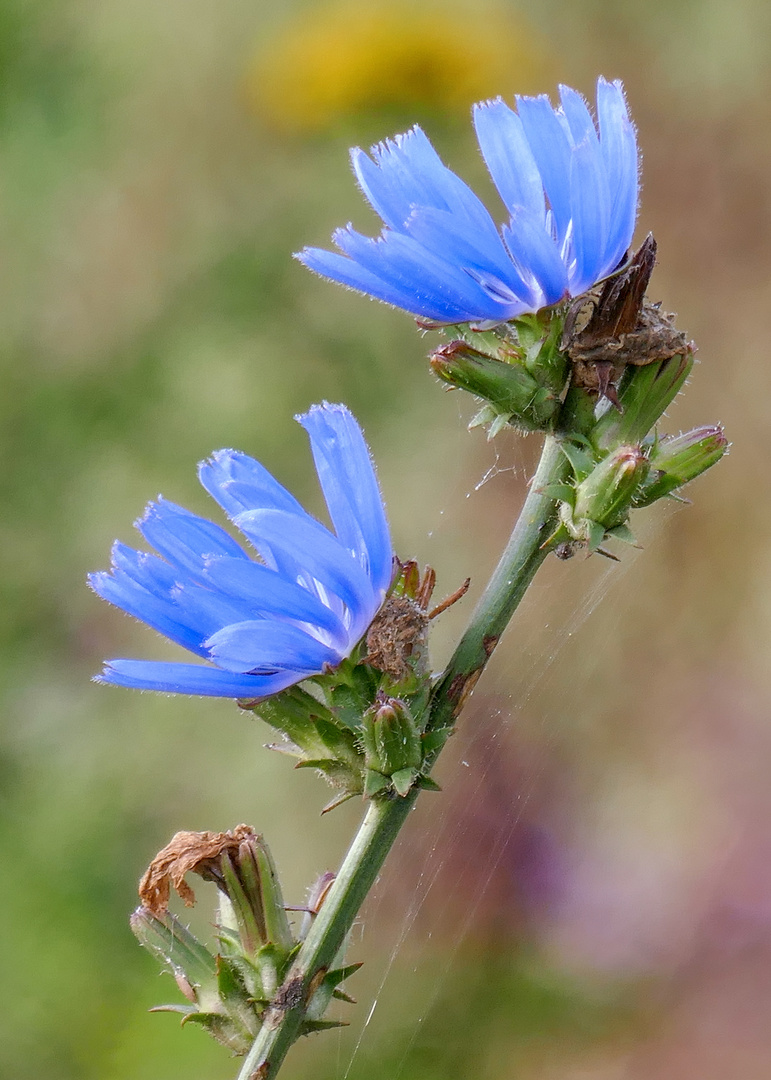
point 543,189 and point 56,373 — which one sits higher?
point 56,373

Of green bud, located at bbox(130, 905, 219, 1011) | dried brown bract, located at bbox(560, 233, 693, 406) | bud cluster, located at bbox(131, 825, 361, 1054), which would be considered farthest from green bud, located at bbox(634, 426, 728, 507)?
green bud, located at bbox(130, 905, 219, 1011)

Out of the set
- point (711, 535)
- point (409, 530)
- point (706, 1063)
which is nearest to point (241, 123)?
point (409, 530)

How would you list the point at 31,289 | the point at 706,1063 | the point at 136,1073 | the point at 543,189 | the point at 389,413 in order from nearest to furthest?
the point at 543,189, the point at 136,1073, the point at 706,1063, the point at 389,413, the point at 31,289

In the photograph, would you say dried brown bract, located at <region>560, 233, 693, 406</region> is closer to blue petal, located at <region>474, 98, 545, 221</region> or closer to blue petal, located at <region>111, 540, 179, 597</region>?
blue petal, located at <region>474, 98, 545, 221</region>

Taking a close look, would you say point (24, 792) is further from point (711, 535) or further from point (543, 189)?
point (543, 189)

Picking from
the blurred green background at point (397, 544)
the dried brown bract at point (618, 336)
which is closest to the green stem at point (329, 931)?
the dried brown bract at point (618, 336)

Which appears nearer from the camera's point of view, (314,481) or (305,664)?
(305,664)

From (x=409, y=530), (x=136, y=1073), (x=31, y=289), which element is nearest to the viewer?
(x=136, y=1073)
